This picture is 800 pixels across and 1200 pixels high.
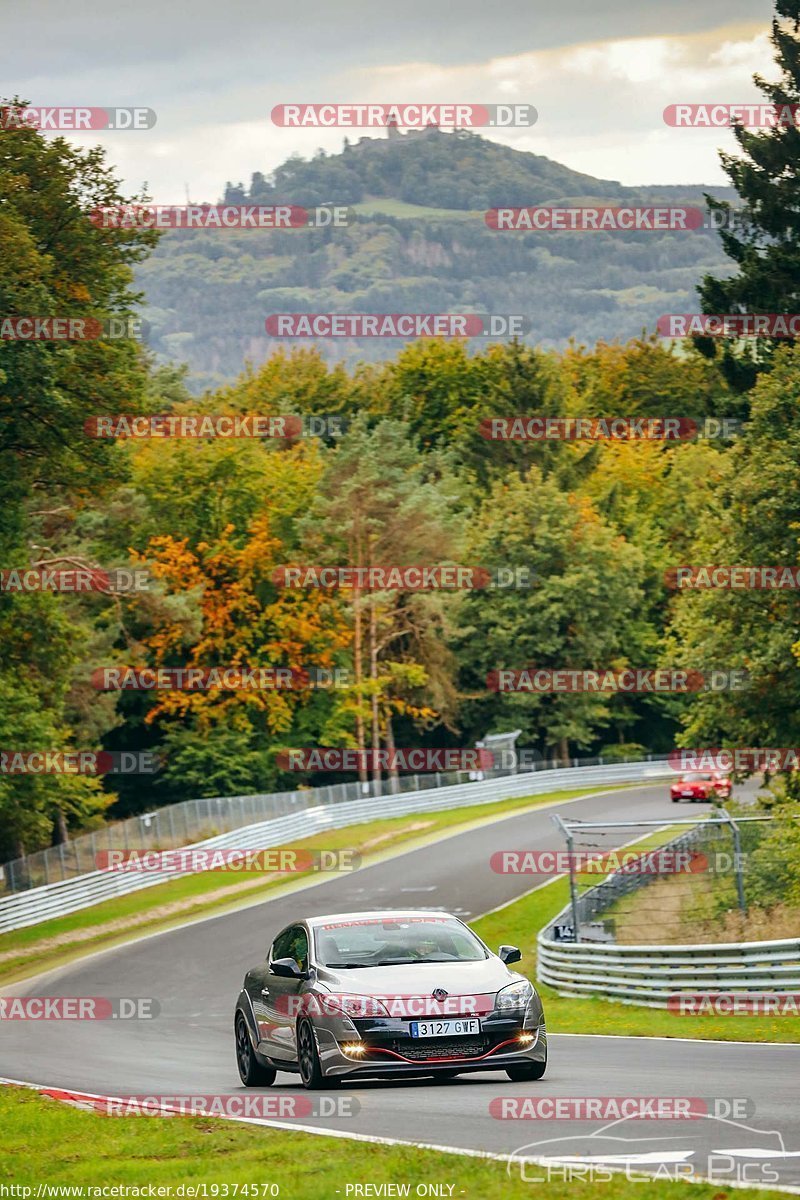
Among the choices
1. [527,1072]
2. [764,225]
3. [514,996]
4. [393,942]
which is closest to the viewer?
[514,996]

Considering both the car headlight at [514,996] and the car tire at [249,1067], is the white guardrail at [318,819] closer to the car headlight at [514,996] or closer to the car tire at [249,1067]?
the car tire at [249,1067]

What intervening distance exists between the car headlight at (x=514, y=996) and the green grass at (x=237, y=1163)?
227 centimetres

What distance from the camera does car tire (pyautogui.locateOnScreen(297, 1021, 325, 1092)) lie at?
41.3ft

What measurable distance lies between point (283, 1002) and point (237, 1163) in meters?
3.84

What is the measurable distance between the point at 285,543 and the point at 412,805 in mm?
17210

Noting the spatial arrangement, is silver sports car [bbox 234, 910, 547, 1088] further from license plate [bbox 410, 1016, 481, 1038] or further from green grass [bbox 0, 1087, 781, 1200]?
green grass [bbox 0, 1087, 781, 1200]

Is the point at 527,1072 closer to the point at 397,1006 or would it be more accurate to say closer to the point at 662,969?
the point at 397,1006

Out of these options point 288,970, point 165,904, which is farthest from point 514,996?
point 165,904

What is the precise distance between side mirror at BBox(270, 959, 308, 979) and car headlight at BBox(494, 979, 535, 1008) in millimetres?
1532

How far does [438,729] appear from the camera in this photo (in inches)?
3371

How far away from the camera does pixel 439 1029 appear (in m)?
12.3

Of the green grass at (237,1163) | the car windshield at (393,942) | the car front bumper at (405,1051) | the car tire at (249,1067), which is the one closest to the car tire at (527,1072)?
the car front bumper at (405,1051)

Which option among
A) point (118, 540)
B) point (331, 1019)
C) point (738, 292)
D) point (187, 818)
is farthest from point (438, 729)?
point (331, 1019)

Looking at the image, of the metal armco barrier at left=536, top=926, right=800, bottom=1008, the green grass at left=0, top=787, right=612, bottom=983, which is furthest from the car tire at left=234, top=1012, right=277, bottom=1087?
the green grass at left=0, top=787, right=612, bottom=983
